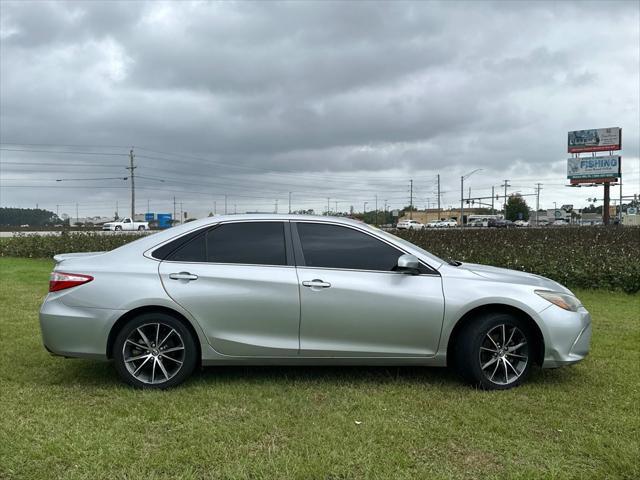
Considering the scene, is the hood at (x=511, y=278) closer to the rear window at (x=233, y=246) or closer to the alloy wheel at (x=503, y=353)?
the alloy wheel at (x=503, y=353)

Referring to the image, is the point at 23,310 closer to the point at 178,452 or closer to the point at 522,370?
the point at 178,452

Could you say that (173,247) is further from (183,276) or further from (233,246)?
(233,246)

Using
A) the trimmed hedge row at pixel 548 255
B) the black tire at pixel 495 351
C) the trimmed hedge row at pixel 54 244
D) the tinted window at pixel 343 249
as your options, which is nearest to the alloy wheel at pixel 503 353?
the black tire at pixel 495 351

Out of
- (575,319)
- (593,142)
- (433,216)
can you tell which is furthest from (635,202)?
(575,319)

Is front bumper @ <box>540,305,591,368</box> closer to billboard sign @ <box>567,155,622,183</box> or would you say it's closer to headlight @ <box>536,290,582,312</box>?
headlight @ <box>536,290,582,312</box>

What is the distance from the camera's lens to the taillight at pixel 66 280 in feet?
15.8

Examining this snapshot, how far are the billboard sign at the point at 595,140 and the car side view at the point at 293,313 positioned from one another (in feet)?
213

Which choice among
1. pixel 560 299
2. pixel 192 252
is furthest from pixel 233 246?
pixel 560 299

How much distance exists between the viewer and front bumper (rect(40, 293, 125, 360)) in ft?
15.5

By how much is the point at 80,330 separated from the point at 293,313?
1780mm

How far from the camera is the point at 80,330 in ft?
15.6

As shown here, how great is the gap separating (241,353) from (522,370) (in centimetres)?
244

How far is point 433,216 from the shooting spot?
125125 mm

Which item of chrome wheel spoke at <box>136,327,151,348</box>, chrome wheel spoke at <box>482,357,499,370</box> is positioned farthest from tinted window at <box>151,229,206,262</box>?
chrome wheel spoke at <box>482,357,499,370</box>
